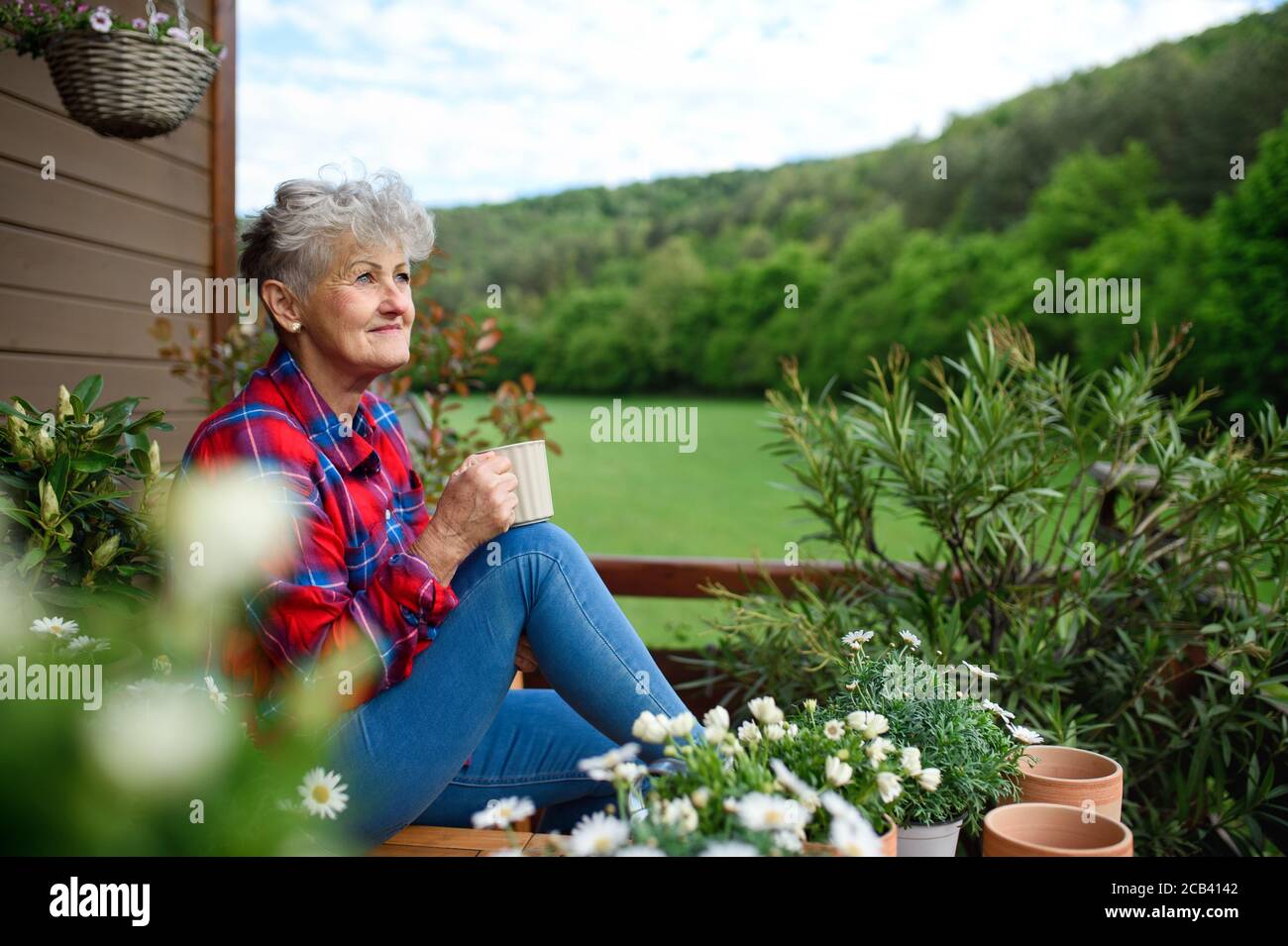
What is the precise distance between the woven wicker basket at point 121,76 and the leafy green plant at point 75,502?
2.38 ft

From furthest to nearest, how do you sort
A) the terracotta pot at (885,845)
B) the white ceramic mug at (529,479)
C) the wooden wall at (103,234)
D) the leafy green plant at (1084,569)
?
the wooden wall at (103,234), the leafy green plant at (1084,569), the white ceramic mug at (529,479), the terracotta pot at (885,845)

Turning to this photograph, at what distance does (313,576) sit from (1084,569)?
158 cm

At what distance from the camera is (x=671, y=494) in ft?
65.3

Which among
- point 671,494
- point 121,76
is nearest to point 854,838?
point 121,76

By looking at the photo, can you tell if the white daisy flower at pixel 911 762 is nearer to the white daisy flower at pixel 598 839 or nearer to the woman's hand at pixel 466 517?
the white daisy flower at pixel 598 839

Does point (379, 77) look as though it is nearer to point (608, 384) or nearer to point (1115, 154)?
point (608, 384)

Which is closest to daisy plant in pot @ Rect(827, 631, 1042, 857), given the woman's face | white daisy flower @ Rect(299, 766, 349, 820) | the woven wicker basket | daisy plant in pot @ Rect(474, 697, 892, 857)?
daisy plant in pot @ Rect(474, 697, 892, 857)

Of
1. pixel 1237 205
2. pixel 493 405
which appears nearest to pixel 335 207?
pixel 493 405

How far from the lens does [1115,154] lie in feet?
62.7

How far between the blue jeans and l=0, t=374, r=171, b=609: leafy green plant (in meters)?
0.52

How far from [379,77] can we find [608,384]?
10.7 metres

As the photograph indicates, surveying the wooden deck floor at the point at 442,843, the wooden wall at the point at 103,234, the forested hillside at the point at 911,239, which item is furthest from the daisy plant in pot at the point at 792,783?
the forested hillside at the point at 911,239

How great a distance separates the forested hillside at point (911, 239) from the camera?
16.4 metres

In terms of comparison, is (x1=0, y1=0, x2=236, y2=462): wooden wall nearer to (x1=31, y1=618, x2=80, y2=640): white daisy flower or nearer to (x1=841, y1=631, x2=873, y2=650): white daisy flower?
(x1=31, y1=618, x2=80, y2=640): white daisy flower
